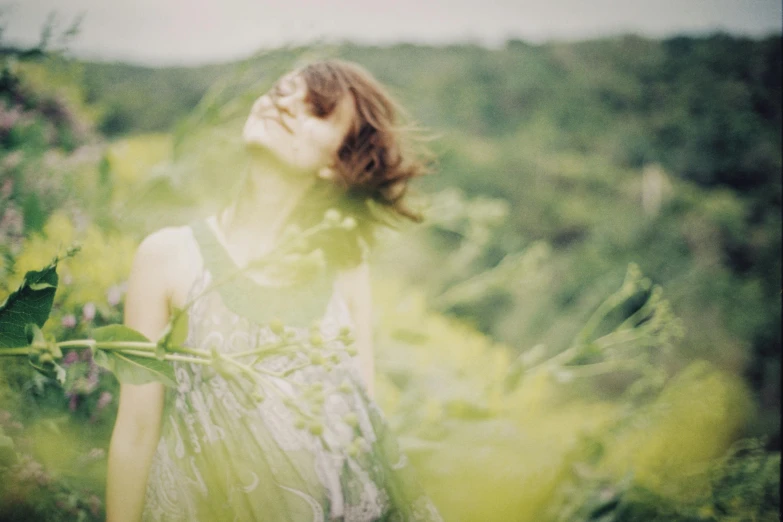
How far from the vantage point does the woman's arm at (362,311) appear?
2.60 ft

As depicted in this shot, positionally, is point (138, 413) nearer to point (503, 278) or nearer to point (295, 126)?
point (295, 126)

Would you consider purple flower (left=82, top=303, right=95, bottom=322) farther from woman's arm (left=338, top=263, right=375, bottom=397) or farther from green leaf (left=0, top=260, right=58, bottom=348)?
woman's arm (left=338, top=263, right=375, bottom=397)

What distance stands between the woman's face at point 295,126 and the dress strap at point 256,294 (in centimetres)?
15

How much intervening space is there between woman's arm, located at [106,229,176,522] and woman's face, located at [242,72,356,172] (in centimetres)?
22

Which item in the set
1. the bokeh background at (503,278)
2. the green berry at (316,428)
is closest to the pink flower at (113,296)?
the bokeh background at (503,278)

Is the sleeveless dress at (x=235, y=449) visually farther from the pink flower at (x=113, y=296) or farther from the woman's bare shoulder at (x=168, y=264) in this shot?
the pink flower at (x=113, y=296)

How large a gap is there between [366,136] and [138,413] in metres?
0.54

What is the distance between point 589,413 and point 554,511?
760 mm

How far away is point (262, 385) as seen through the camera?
1.76 ft

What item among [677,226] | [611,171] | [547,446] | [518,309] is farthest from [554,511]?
[611,171]

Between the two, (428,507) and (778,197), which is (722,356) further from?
(428,507)

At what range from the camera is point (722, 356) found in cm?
202

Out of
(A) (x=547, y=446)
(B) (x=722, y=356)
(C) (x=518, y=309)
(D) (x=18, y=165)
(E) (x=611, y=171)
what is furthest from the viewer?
(E) (x=611, y=171)

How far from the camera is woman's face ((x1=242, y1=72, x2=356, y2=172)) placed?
655 mm
